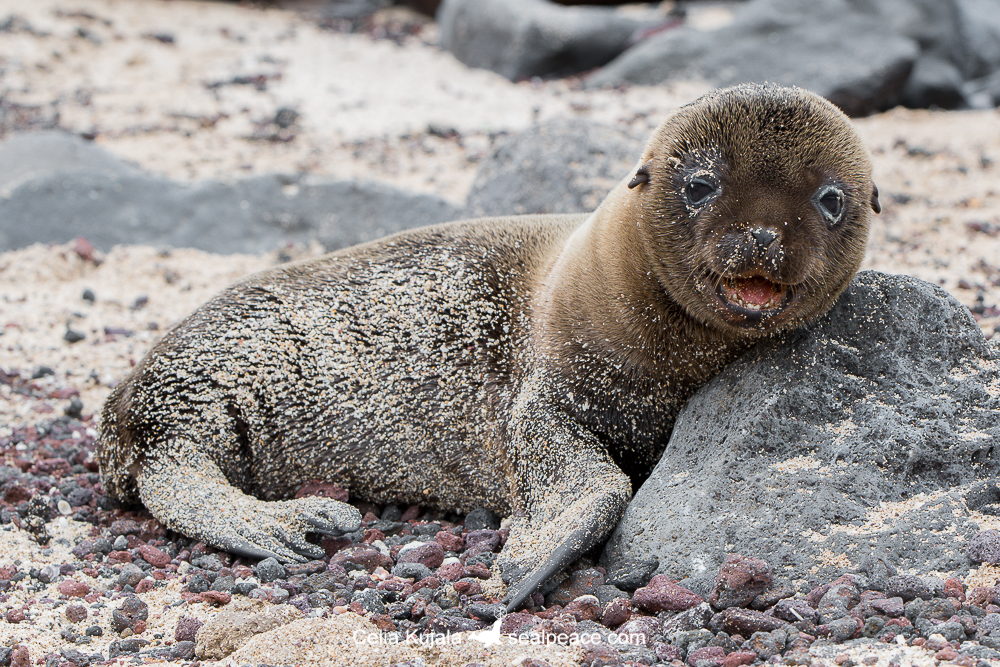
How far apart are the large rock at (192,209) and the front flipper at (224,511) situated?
11.4 ft

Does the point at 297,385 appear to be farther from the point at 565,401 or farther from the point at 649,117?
the point at 649,117

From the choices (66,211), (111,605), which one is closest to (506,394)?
(111,605)

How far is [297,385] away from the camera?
4.25m

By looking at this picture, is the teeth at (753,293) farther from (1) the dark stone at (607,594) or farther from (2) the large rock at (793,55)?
(2) the large rock at (793,55)

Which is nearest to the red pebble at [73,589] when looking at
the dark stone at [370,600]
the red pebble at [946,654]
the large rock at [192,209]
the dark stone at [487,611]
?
the dark stone at [370,600]

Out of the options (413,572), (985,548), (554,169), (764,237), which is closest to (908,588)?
(985,548)

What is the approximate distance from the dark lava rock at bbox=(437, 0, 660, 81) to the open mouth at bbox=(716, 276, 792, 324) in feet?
30.1

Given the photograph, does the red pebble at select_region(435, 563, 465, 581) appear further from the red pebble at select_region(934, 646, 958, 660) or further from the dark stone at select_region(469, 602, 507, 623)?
the red pebble at select_region(934, 646, 958, 660)

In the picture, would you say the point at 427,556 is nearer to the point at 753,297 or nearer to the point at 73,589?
the point at 73,589

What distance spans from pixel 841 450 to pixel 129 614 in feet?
7.62

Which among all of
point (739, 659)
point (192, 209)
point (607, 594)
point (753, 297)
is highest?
point (753, 297)

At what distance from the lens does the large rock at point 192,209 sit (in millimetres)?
7422

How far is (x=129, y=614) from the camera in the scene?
3.33 m

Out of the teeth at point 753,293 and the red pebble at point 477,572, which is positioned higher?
the teeth at point 753,293
